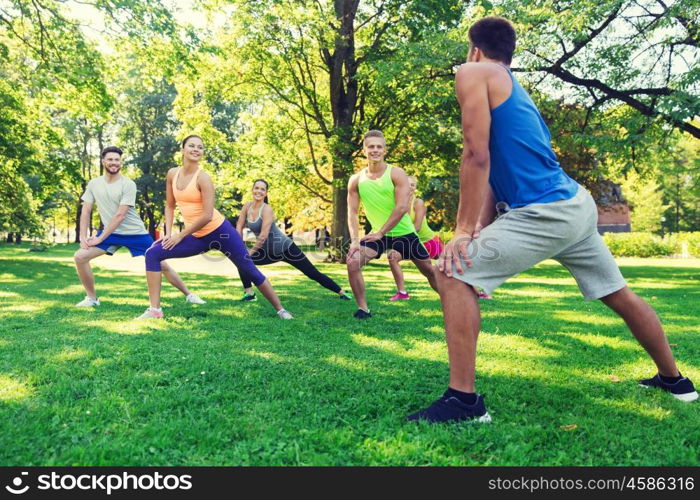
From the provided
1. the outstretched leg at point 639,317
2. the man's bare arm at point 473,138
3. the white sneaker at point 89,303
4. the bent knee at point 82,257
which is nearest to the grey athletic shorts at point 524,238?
the man's bare arm at point 473,138

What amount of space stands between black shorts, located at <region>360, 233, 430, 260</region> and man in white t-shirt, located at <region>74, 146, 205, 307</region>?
11.1 feet

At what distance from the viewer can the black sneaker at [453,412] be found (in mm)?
2803

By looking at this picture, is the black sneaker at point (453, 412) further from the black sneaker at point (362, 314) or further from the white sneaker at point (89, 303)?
the white sneaker at point (89, 303)

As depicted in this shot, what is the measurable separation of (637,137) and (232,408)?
12777 millimetres

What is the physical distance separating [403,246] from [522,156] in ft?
11.9

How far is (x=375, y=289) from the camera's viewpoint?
1048 cm

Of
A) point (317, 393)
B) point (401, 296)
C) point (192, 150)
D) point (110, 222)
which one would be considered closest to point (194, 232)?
point (192, 150)

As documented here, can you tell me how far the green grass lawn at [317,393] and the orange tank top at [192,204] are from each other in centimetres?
116

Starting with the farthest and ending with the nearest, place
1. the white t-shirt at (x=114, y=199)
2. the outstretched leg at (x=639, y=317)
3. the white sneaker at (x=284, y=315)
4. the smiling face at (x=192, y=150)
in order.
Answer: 1. the white t-shirt at (x=114, y=199)
2. the white sneaker at (x=284, y=315)
3. the smiling face at (x=192, y=150)
4. the outstretched leg at (x=639, y=317)

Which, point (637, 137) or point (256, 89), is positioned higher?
point (256, 89)

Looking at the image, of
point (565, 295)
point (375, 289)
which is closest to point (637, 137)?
point (565, 295)

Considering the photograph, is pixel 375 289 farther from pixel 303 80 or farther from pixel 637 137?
pixel 303 80

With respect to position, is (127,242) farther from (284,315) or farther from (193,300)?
(284,315)

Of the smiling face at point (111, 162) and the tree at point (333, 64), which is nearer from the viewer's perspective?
the smiling face at point (111, 162)
